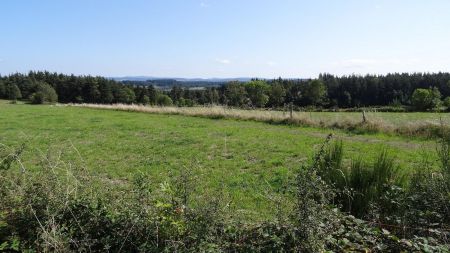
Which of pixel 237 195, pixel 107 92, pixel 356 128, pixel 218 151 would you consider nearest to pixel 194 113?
pixel 356 128

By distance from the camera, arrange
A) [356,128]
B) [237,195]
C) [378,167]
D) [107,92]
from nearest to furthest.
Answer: [378,167] < [237,195] < [356,128] < [107,92]

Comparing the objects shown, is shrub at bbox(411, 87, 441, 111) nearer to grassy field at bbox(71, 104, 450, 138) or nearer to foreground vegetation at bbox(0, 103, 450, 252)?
grassy field at bbox(71, 104, 450, 138)

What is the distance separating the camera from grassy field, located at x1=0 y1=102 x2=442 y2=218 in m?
7.72

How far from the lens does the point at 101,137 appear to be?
1549cm

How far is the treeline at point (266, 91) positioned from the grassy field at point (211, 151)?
205 feet

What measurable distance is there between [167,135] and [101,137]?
2701mm

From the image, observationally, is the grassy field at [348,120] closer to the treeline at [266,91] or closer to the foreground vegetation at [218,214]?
the foreground vegetation at [218,214]

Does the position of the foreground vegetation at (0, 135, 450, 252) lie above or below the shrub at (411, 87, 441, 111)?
above

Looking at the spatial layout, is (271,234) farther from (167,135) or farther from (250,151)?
(167,135)

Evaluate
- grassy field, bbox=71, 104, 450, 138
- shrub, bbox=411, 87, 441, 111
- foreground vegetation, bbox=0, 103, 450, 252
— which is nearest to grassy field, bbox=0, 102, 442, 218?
foreground vegetation, bbox=0, 103, 450, 252

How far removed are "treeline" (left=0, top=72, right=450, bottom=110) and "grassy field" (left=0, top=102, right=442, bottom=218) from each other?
6247cm

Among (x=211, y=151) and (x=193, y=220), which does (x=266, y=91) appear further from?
(x=193, y=220)

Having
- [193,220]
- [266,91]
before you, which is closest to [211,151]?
[193,220]

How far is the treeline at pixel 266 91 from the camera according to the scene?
85.1 metres
